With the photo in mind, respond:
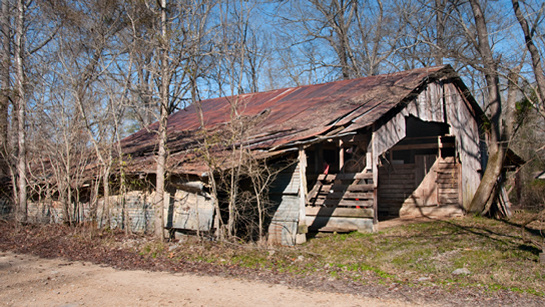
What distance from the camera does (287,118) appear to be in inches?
485

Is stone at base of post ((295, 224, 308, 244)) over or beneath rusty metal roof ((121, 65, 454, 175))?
beneath

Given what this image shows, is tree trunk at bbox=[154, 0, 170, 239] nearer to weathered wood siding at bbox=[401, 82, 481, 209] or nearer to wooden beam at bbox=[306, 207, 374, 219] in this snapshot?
wooden beam at bbox=[306, 207, 374, 219]

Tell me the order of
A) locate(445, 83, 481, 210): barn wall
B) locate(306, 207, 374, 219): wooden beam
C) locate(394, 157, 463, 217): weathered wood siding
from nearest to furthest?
locate(306, 207, 374, 219): wooden beam → locate(445, 83, 481, 210): barn wall → locate(394, 157, 463, 217): weathered wood siding

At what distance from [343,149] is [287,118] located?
75.1 inches

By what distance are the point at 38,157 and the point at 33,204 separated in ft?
5.77

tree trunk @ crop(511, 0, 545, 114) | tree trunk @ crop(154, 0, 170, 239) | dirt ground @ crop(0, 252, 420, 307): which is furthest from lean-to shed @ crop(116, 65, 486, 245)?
dirt ground @ crop(0, 252, 420, 307)

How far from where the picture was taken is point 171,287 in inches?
258

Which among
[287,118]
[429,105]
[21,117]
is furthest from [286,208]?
[21,117]

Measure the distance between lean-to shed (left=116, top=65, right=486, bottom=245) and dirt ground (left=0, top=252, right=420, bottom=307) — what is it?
241 cm

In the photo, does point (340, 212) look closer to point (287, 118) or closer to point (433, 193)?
point (287, 118)

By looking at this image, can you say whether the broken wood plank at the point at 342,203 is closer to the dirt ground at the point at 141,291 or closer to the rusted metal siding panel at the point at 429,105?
the rusted metal siding panel at the point at 429,105

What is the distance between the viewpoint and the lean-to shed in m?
10.0

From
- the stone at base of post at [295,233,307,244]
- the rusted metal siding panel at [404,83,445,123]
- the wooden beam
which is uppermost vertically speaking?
the rusted metal siding panel at [404,83,445,123]

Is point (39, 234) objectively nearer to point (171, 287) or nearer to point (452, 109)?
point (171, 287)
